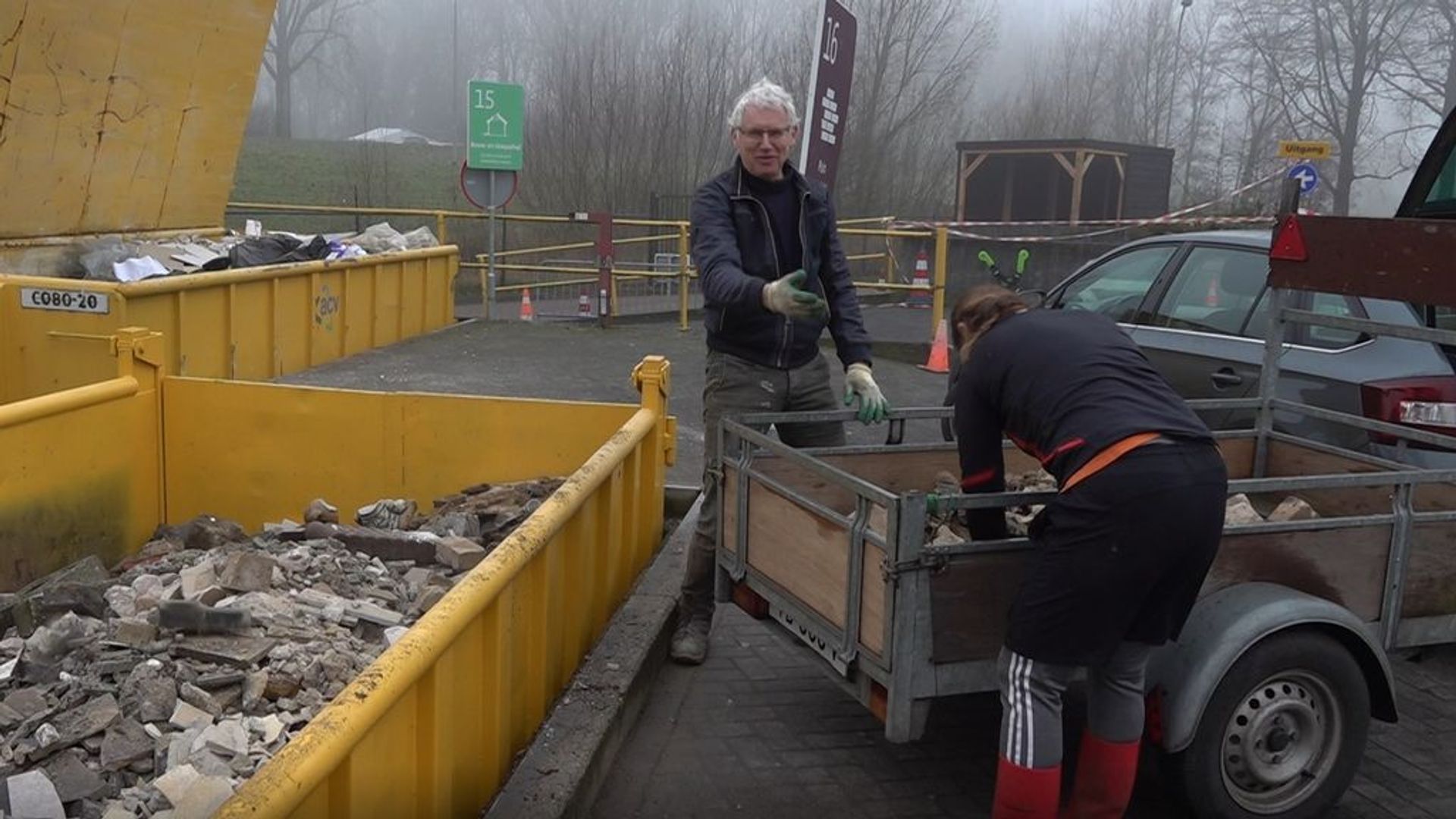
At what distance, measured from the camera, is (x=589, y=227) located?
25.8m

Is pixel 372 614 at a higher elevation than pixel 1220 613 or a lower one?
lower

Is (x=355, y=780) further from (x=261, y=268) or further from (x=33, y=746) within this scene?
(x=261, y=268)

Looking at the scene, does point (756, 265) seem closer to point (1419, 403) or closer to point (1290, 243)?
point (1290, 243)

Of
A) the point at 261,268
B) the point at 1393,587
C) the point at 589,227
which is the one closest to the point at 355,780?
the point at 1393,587

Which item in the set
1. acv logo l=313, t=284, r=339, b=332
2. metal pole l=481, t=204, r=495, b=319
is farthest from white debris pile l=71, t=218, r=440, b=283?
metal pole l=481, t=204, r=495, b=319

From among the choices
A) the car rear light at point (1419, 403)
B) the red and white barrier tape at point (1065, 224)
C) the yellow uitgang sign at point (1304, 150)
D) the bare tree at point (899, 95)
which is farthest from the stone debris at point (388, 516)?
the bare tree at point (899, 95)

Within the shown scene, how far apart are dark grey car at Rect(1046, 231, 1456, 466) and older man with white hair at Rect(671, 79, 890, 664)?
1.01 meters

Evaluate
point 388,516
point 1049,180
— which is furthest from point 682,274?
point 1049,180

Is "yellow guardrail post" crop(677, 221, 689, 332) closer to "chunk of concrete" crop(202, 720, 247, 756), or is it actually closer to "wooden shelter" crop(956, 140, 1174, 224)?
"chunk of concrete" crop(202, 720, 247, 756)

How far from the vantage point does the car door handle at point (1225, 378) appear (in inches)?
232

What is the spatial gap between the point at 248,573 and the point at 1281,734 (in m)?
3.43

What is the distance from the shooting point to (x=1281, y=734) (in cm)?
348

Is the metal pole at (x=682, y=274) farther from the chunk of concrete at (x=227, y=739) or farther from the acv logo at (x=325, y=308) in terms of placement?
the chunk of concrete at (x=227, y=739)

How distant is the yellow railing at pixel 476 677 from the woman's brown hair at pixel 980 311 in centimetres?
128
